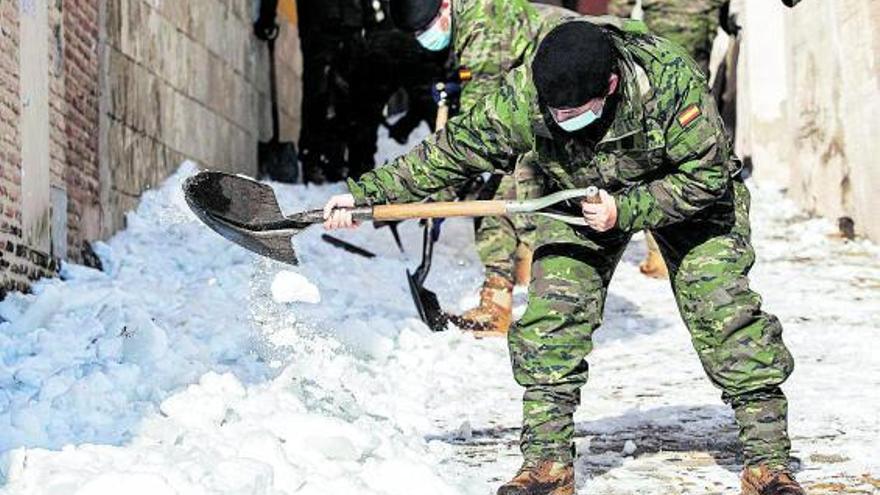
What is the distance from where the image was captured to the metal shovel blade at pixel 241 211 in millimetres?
5098

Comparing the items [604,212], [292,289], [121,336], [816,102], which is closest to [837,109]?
[816,102]

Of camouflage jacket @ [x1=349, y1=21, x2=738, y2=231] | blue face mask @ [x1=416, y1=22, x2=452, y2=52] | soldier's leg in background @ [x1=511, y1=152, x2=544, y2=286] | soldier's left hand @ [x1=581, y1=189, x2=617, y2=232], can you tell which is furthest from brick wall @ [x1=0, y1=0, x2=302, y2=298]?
soldier's left hand @ [x1=581, y1=189, x2=617, y2=232]

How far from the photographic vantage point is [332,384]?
5957mm

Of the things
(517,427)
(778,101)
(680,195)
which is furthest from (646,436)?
(778,101)

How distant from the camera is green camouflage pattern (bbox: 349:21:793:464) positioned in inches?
166

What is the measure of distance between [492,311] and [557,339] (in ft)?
10.1

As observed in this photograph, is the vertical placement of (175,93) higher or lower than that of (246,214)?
higher

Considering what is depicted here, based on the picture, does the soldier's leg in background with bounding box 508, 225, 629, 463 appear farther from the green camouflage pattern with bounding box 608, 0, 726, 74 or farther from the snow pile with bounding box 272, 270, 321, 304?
the green camouflage pattern with bounding box 608, 0, 726, 74

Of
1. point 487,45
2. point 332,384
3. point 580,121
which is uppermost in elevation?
point 487,45

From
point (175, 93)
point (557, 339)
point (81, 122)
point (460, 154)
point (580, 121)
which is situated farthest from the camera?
point (175, 93)

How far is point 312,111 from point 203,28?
221cm

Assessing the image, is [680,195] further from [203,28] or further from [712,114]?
[203,28]

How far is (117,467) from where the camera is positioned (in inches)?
165

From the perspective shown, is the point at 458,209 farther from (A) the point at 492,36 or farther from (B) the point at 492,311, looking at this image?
Result: (B) the point at 492,311
